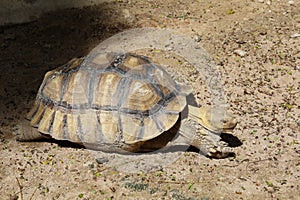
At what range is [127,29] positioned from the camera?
221 inches

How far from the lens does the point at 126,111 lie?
11.8 ft

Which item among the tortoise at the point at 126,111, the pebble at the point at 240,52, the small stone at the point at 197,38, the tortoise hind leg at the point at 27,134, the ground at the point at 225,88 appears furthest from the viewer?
the small stone at the point at 197,38

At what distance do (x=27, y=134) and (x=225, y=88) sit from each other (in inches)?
74.5

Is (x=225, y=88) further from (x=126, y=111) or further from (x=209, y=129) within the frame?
(x=126, y=111)

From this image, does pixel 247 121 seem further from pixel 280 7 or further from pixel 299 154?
pixel 280 7

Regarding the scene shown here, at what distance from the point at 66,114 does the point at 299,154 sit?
1872 mm

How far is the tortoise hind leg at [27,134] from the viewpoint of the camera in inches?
156

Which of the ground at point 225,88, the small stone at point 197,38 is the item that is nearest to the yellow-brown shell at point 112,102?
the ground at point 225,88

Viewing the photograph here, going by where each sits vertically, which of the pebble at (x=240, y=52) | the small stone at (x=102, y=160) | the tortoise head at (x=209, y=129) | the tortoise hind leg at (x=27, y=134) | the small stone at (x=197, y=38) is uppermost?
the small stone at (x=197, y=38)

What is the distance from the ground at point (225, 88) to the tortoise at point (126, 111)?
0.18m

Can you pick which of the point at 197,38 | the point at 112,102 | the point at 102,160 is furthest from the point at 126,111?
the point at 197,38

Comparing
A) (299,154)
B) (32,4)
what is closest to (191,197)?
(299,154)

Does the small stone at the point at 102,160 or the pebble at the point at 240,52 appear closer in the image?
the small stone at the point at 102,160

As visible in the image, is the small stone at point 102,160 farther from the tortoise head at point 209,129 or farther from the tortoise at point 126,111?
the tortoise head at point 209,129
